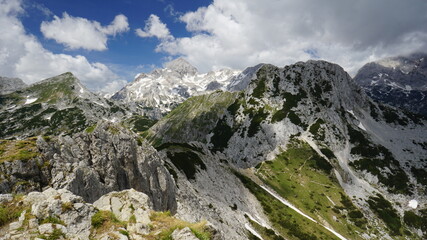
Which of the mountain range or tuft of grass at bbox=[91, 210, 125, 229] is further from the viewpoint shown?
the mountain range

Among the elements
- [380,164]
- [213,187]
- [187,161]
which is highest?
[380,164]

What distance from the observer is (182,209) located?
56.2 metres

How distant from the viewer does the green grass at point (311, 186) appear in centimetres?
11582

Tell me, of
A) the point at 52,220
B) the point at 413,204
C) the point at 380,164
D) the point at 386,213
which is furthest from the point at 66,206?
the point at 380,164

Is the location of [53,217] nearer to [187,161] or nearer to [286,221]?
[187,161]

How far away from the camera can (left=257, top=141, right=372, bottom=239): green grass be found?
11582cm

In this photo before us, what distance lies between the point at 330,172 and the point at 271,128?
5699 cm

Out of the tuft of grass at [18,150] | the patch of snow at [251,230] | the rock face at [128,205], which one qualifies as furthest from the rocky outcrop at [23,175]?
the patch of snow at [251,230]

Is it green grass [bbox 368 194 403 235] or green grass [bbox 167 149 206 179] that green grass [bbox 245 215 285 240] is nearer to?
green grass [bbox 167 149 206 179]

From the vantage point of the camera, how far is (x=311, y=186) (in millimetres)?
140750

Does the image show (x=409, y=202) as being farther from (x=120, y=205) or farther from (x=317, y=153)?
(x=120, y=205)

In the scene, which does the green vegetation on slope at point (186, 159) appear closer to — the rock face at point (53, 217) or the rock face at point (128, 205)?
the rock face at point (128, 205)

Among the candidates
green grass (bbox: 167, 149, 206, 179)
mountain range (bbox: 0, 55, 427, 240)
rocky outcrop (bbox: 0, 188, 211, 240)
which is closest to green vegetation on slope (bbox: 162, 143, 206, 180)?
green grass (bbox: 167, 149, 206, 179)

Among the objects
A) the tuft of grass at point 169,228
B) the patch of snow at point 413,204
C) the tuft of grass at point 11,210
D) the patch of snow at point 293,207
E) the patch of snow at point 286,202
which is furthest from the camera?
the patch of snow at point 413,204
